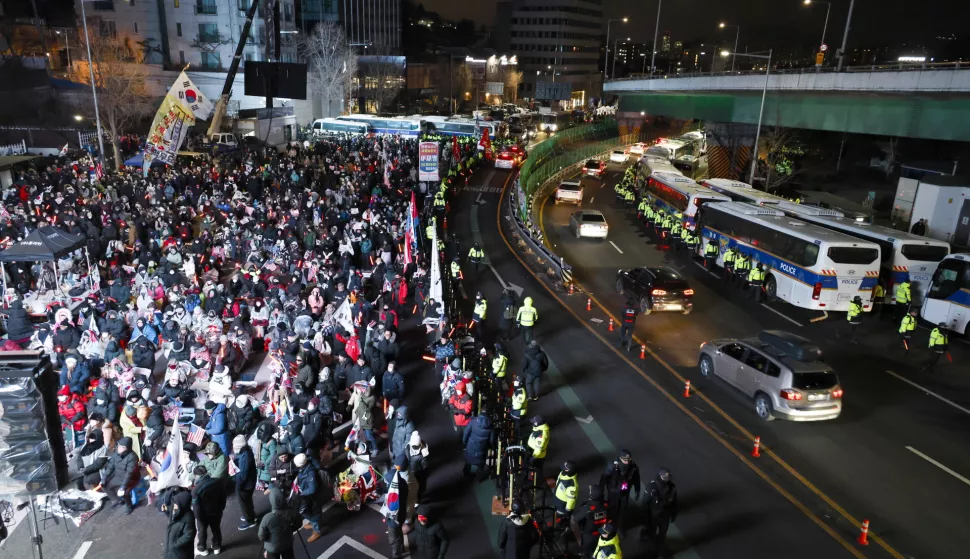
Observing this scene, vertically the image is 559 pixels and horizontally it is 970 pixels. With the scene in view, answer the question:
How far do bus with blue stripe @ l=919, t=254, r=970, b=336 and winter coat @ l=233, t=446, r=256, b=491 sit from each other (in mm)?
17648

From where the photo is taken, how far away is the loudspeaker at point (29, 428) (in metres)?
5.66

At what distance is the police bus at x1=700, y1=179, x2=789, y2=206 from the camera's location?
26594 millimetres

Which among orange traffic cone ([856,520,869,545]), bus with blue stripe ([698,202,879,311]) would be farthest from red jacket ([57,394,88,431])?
bus with blue stripe ([698,202,879,311])

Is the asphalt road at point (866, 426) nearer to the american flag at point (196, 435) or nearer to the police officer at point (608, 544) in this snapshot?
the police officer at point (608, 544)

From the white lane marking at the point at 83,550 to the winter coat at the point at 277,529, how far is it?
2.98 metres

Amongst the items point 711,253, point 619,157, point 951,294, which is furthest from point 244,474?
point 619,157

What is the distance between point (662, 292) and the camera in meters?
19.6

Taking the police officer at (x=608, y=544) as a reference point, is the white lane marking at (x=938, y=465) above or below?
below

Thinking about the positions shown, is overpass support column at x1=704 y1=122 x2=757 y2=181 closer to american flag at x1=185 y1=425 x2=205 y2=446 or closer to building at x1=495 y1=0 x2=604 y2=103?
american flag at x1=185 y1=425 x2=205 y2=446

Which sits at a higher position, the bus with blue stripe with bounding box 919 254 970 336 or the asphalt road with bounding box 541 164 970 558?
the bus with blue stripe with bounding box 919 254 970 336

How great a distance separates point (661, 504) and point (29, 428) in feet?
24.6

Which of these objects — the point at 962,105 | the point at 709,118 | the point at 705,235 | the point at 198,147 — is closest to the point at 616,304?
the point at 705,235

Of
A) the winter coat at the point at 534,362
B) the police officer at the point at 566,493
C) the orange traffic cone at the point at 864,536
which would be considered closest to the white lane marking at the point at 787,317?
the winter coat at the point at 534,362

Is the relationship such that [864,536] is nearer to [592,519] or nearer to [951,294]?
[592,519]
